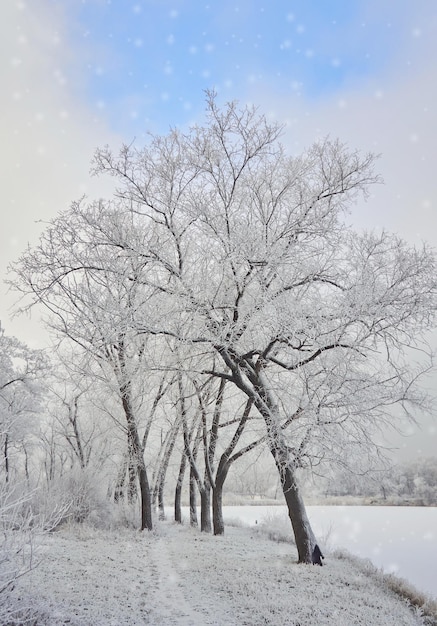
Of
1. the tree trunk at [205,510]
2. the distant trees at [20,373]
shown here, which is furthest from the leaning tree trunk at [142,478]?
the distant trees at [20,373]

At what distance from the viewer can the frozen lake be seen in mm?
12359

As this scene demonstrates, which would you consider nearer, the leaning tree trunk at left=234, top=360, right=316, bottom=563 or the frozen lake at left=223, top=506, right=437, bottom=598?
the leaning tree trunk at left=234, top=360, right=316, bottom=563

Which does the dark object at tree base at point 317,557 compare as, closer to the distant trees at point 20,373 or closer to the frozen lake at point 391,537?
the frozen lake at point 391,537

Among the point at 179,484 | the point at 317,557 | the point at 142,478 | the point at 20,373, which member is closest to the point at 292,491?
the point at 317,557

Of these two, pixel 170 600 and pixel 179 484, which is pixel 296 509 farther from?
pixel 179 484

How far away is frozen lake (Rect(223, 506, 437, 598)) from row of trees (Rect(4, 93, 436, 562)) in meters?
4.33

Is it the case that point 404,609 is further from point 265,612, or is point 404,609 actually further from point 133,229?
point 133,229

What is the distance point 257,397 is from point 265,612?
4255 mm

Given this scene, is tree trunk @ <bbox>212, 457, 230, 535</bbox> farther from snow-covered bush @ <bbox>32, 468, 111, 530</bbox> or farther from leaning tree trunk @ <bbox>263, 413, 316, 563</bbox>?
leaning tree trunk @ <bbox>263, 413, 316, 563</bbox>

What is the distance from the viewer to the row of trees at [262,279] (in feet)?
30.3

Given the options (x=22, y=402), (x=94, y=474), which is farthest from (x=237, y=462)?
(x=22, y=402)

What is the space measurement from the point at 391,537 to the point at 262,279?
545 inches

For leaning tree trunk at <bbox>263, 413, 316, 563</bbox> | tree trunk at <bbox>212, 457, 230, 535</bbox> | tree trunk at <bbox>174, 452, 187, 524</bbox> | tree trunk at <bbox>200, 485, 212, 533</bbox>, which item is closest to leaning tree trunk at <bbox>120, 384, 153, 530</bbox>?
tree trunk at <bbox>212, 457, 230, 535</bbox>

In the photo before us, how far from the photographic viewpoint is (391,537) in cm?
1822
